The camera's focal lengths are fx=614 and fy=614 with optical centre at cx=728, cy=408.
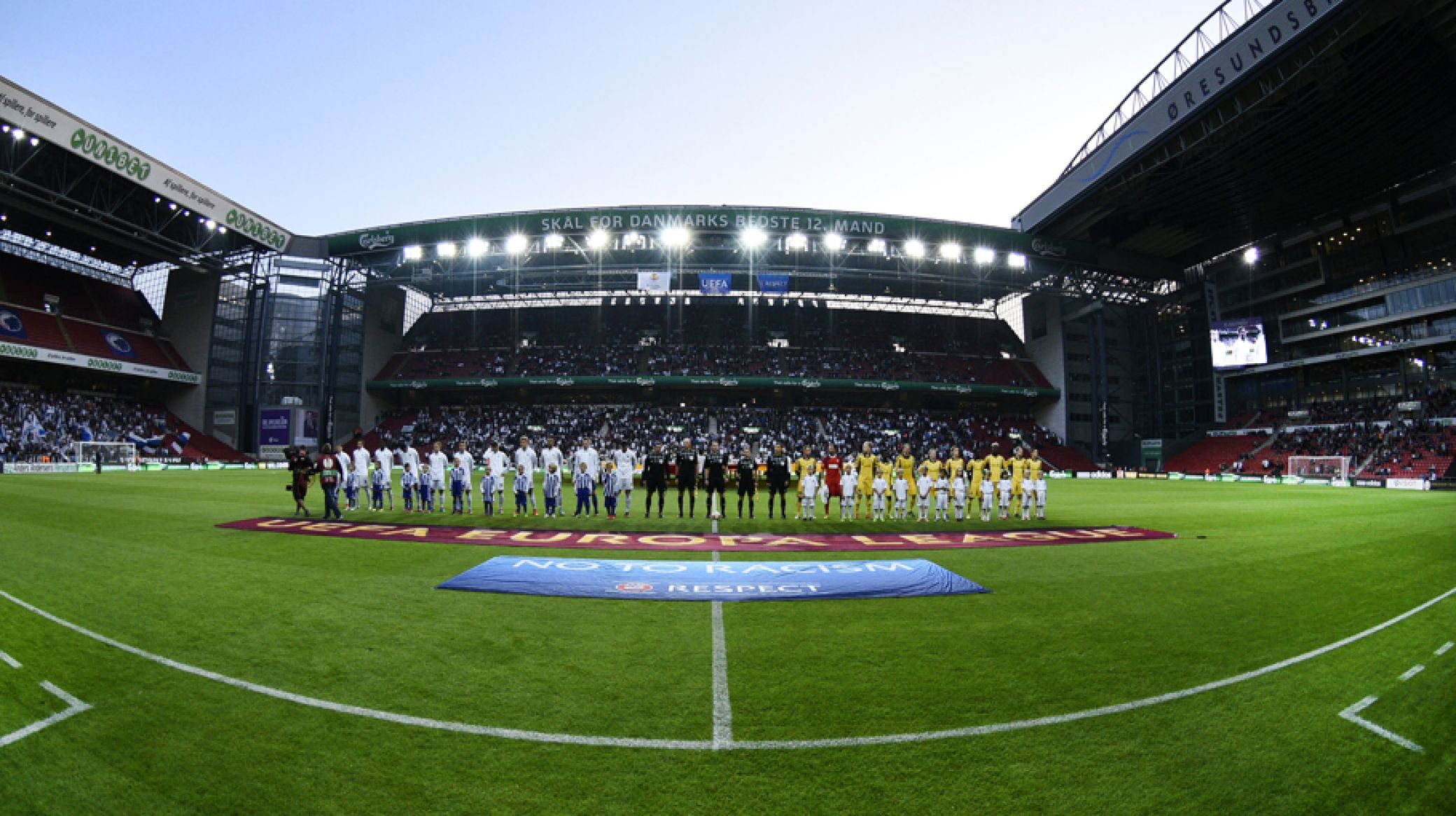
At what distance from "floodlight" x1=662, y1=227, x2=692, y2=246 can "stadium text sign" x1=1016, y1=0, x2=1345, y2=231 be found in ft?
78.6

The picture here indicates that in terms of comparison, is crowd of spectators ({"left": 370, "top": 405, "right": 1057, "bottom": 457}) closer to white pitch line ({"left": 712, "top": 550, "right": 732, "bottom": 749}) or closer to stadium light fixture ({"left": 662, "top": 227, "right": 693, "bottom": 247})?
stadium light fixture ({"left": 662, "top": 227, "right": 693, "bottom": 247})

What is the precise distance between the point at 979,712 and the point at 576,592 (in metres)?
4.52

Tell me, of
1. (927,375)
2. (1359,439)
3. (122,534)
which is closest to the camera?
(122,534)

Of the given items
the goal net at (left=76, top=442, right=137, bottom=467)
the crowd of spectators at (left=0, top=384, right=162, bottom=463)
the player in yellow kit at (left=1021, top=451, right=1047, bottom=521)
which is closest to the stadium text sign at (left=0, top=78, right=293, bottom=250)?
the crowd of spectators at (left=0, top=384, right=162, bottom=463)

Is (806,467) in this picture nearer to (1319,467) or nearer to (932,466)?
(932,466)

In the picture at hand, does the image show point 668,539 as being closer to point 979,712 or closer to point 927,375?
point 979,712

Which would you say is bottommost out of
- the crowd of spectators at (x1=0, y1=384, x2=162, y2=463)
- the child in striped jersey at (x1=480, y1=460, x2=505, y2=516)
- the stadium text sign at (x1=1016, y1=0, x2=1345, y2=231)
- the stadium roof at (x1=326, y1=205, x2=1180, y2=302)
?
the child in striped jersey at (x1=480, y1=460, x2=505, y2=516)

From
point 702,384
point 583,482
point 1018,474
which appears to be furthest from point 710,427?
point 583,482

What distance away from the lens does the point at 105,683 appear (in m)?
4.18

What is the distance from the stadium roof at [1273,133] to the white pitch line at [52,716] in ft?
119

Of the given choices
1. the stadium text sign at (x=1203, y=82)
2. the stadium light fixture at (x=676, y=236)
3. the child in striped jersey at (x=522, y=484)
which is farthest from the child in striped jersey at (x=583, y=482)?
the stadium text sign at (x=1203, y=82)

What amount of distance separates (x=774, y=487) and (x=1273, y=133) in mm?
34663

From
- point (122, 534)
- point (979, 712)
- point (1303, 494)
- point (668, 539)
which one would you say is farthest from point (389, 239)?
point (1303, 494)

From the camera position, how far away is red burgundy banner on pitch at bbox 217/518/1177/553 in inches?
414
